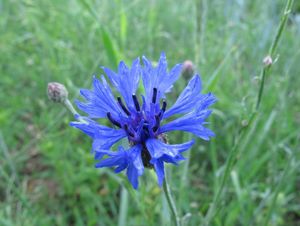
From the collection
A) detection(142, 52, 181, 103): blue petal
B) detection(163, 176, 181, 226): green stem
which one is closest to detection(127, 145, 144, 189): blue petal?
detection(163, 176, 181, 226): green stem

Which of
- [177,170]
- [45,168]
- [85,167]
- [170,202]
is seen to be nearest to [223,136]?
[177,170]

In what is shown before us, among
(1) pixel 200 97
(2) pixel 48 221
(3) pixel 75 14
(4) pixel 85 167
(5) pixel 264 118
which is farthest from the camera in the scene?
(3) pixel 75 14

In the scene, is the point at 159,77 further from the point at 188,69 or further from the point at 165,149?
the point at 188,69

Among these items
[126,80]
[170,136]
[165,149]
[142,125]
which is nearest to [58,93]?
[126,80]

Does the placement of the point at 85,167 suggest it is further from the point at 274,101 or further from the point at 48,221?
the point at 274,101

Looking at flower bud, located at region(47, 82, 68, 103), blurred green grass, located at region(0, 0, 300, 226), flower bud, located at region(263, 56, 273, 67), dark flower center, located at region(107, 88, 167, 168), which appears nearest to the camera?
dark flower center, located at region(107, 88, 167, 168)

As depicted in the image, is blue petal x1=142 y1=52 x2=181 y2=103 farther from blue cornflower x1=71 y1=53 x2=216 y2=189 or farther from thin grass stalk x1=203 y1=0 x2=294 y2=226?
thin grass stalk x1=203 y1=0 x2=294 y2=226

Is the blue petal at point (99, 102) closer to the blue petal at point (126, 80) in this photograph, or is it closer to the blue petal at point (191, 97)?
the blue petal at point (126, 80)

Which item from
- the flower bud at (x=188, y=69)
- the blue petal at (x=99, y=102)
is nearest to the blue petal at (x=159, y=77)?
the blue petal at (x=99, y=102)
